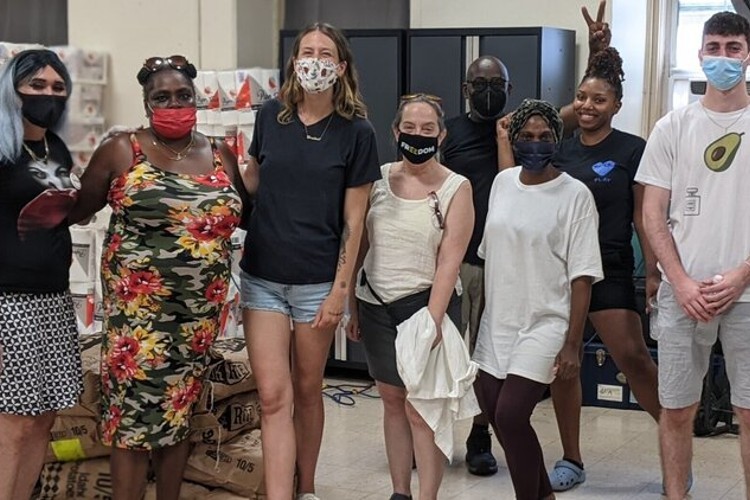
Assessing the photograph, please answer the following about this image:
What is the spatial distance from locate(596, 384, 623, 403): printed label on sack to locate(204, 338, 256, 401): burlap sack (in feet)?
7.06

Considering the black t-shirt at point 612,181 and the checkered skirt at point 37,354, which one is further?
the black t-shirt at point 612,181

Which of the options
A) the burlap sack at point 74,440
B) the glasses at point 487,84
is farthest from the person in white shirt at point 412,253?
the burlap sack at point 74,440

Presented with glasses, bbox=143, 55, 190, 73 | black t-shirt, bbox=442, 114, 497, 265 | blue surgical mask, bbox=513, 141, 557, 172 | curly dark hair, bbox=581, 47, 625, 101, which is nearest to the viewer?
glasses, bbox=143, 55, 190, 73

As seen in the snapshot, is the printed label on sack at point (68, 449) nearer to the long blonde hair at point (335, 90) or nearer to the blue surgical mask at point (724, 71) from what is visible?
the long blonde hair at point (335, 90)

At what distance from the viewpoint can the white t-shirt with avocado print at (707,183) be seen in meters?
3.16

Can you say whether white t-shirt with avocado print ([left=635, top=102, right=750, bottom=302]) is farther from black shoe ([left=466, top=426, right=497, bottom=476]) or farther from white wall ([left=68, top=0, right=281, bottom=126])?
white wall ([left=68, top=0, right=281, bottom=126])

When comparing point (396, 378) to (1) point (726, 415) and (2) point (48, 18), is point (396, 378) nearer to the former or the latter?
(1) point (726, 415)

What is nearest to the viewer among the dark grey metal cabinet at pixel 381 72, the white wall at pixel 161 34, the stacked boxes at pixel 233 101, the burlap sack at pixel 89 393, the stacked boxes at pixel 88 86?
the burlap sack at pixel 89 393

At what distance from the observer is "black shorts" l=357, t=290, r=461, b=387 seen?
3.42m

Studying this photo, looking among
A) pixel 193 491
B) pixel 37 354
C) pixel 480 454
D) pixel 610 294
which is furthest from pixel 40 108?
pixel 480 454

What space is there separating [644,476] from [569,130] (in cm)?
157

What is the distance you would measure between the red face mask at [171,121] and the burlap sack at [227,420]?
1.04 meters

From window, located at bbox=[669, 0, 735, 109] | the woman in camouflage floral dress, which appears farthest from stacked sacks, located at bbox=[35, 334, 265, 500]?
window, located at bbox=[669, 0, 735, 109]

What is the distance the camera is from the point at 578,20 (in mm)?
5645
